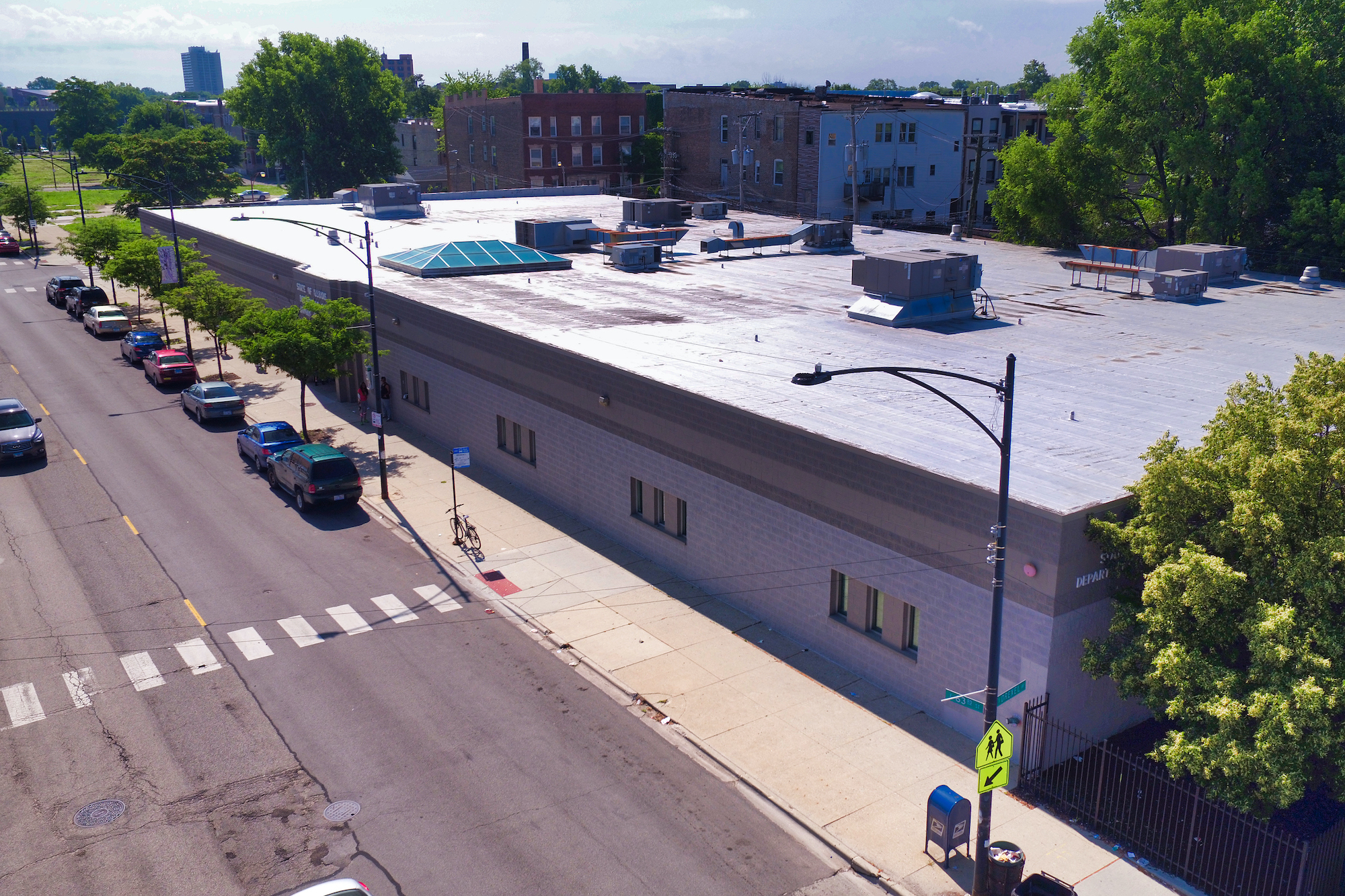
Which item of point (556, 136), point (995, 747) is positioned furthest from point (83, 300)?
point (995, 747)

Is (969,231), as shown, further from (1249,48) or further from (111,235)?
(111,235)

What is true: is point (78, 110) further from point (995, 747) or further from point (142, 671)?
point (995, 747)

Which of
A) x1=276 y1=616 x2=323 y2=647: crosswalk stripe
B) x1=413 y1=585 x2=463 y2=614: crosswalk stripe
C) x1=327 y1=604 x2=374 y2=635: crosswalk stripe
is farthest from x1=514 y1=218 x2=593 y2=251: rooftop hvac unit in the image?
x1=276 y1=616 x2=323 y2=647: crosswalk stripe

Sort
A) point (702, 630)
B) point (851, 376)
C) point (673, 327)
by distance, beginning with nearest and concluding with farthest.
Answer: point (702, 630)
point (851, 376)
point (673, 327)

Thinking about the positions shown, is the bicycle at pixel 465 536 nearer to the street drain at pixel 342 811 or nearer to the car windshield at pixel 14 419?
the street drain at pixel 342 811

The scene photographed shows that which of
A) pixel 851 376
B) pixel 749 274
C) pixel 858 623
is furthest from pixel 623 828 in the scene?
pixel 749 274
